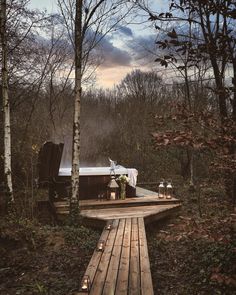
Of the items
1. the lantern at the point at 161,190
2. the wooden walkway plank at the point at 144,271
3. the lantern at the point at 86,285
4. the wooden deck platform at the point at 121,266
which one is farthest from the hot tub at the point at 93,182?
the lantern at the point at 86,285

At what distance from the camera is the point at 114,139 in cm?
1706

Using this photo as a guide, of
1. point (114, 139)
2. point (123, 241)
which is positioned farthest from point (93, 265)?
point (114, 139)

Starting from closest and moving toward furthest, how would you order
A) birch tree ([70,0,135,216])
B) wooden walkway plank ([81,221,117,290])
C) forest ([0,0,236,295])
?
forest ([0,0,236,295])
wooden walkway plank ([81,221,117,290])
birch tree ([70,0,135,216])

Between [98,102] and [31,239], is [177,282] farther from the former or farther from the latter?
[98,102]

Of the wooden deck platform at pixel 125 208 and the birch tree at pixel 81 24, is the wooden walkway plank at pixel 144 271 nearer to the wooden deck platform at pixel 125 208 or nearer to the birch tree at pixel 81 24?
the wooden deck platform at pixel 125 208

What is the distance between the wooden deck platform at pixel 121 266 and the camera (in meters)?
3.18

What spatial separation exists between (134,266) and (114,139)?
44.1 feet

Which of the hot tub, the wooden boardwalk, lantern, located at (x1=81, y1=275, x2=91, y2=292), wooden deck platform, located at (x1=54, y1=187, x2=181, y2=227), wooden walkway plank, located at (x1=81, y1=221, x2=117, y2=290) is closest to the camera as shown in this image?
lantern, located at (x1=81, y1=275, x2=91, y2=292)

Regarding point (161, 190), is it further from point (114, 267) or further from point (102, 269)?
point (102, 269)

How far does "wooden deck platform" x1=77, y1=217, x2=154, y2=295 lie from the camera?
318 centimetres

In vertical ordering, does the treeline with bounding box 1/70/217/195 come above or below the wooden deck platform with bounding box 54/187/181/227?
above

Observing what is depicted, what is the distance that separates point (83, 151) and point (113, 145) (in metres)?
1.81

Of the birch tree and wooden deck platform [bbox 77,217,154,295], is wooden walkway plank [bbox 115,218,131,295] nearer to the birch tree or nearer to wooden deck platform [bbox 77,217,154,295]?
wooden deck platform [bbox 77,217,154,295]

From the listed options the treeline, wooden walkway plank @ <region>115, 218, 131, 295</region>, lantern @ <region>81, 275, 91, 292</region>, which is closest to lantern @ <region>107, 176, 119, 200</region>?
wooden walkway plank @ <region>115, 218, 131, 295</region>
